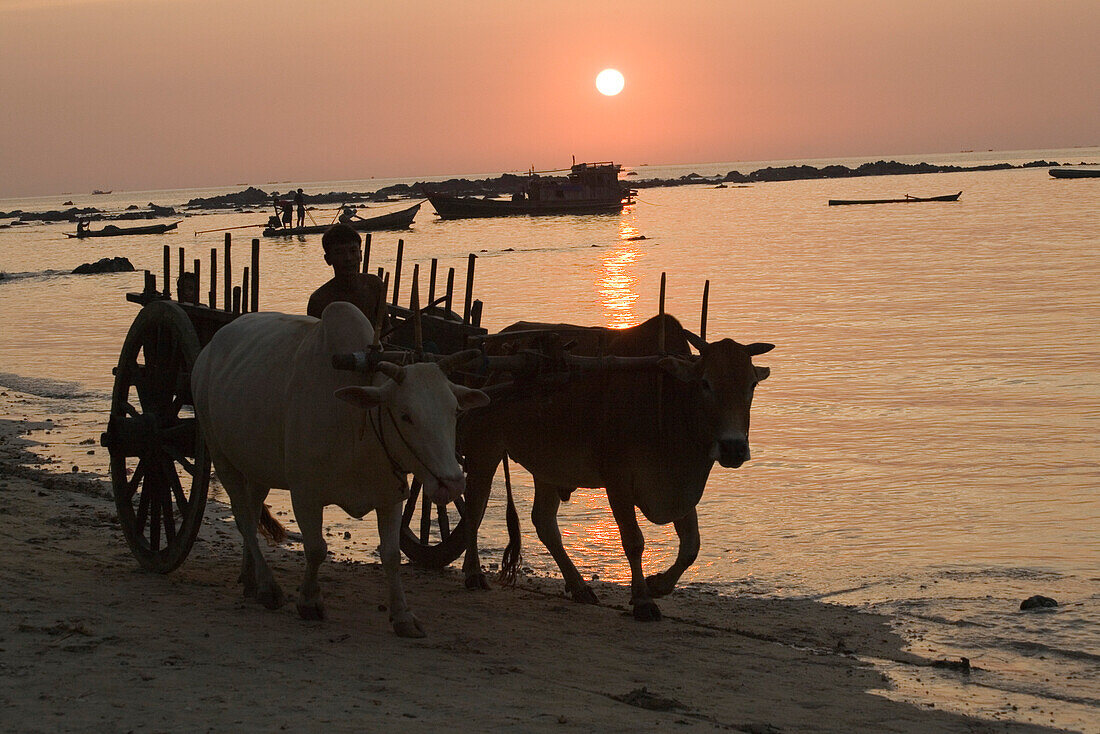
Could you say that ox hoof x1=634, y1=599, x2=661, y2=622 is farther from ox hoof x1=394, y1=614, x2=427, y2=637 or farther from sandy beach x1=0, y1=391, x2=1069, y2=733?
ox hoof x1=394, y1=614, x2=427, y2=637

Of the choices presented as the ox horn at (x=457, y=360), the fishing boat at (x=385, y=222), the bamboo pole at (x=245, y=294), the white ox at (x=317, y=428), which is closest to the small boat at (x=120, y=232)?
the fishing boat at (x=385, y=222)

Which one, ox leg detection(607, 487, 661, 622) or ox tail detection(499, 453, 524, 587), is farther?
ox tail detection(499, 453, 524, 587)

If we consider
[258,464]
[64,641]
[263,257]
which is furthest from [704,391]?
[263,257]

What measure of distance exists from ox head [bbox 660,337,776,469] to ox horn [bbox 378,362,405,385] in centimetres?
191

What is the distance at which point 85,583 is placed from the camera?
727 centimetres

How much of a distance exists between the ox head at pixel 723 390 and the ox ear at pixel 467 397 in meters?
1.50

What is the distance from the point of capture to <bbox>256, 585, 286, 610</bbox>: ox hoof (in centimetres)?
702

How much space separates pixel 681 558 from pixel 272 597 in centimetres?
239

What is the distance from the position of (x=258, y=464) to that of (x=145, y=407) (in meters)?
1.67

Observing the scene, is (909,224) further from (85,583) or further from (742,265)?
(85,583)

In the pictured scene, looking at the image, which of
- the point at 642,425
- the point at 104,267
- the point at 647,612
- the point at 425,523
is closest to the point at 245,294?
the point at 425,523

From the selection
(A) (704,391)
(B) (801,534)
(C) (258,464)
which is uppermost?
(A) (704,391)

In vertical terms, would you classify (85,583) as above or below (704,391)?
below

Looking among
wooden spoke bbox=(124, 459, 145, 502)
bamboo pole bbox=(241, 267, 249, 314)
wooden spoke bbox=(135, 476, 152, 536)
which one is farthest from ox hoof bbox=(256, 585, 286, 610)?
bamboo pole bbox=(241, 267, 249, 314)
